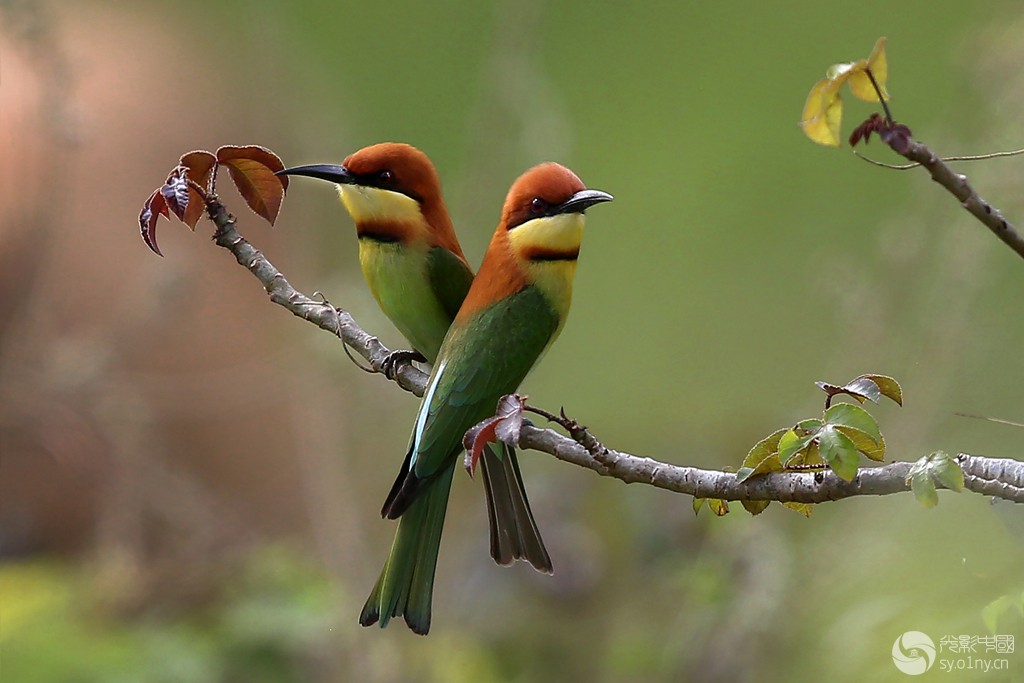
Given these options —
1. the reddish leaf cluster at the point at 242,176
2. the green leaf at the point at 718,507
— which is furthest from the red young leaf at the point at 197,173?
the green leaf at the point at 718,507

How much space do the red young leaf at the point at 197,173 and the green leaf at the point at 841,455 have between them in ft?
1.79

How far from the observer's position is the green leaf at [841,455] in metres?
0.66

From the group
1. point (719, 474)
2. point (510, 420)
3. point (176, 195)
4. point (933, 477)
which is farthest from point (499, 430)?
point (176, 195)

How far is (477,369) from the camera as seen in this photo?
1.09 metres

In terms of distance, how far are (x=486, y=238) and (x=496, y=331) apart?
1061 millimetres

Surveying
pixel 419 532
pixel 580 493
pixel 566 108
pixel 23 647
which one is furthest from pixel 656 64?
pixel 419 532

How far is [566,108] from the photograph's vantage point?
11.7 ft

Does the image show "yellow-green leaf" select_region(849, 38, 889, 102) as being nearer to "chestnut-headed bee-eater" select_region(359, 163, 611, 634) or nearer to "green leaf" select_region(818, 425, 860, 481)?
"green leaf" select_region(818, 425, 860, 481)

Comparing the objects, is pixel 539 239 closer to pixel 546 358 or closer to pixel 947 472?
pixel 947 472

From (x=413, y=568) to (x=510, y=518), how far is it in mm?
98

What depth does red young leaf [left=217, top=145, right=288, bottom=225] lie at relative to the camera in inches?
39.4

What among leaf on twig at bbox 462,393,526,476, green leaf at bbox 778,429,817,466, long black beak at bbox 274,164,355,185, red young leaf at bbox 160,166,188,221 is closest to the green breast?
long black beak at bbox 274,164,355,185

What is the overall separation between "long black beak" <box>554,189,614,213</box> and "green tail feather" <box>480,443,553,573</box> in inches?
8.5

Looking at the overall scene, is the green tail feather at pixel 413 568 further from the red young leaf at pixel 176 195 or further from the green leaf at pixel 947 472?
the green leaf at pixel 947 472
